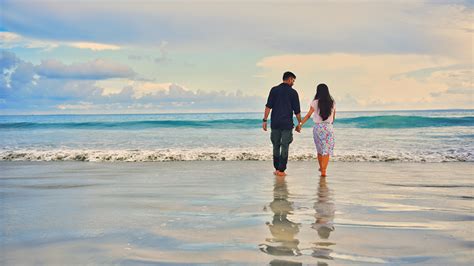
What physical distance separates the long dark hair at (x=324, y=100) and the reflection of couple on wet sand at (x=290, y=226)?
251cm

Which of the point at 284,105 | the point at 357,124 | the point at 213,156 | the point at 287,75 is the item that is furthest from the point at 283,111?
the point at 357,124

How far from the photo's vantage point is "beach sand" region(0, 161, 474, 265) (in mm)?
3432

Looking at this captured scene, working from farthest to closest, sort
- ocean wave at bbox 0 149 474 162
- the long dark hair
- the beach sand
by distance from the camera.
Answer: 1. ocean wave at bbox 0 149 474 162
2. the long dark hair
3. the beach sand

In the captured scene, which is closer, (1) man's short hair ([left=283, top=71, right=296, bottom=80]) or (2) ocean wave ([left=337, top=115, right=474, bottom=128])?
(1) man's short hair ([left=283, top=71, right=296, bottom=80])

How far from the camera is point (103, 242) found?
12.5 ft

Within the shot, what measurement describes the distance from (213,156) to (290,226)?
8283 millimetres

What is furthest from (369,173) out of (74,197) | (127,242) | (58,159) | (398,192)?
(58,159)

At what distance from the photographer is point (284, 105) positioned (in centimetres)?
905

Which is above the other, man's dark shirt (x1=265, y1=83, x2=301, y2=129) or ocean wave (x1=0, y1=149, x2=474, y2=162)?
man's dark shirt (x1=265, y1=83, x2=301, y2=129)

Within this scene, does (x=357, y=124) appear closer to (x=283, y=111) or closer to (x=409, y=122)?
(x=409, y=122)

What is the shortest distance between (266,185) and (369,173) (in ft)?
9.40

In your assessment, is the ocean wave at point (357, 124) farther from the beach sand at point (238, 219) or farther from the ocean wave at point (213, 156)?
the beach sand at point (238, 219)

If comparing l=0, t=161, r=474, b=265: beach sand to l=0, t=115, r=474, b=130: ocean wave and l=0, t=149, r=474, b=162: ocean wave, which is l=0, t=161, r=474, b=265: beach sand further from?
l=0, t=115, r=474, b=130: ocean wave

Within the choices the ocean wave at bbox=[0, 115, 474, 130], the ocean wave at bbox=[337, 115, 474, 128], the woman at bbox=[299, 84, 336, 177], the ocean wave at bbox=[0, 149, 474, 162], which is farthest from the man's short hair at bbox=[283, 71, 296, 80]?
the ocean wave at bbox=[337, 115, 474, 128]
